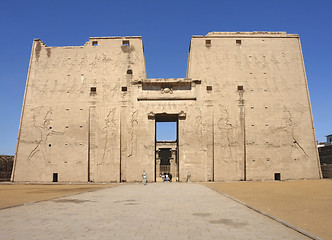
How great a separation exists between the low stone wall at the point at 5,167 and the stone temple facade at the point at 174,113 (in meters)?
2.04

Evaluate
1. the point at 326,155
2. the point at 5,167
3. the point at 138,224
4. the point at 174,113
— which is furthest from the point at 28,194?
the point at 326,155

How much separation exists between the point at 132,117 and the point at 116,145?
8.08ft

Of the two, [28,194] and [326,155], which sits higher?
[326,155]

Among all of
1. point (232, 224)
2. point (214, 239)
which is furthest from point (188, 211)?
point (214, 239)

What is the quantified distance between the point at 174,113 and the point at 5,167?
14.8 m

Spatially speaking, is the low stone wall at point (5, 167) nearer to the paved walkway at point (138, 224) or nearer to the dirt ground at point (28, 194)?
the dirt ground at point (28, 194)

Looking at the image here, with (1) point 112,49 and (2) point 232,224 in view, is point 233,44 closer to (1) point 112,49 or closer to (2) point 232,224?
(1) point 112,49

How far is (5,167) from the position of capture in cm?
2470

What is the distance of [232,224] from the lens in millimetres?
5449

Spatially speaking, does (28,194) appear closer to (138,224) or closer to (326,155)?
(138,224)

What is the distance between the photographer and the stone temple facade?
22469 millimetres

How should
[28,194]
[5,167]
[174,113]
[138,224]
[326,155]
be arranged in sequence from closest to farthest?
1. [138,224]
2. [28,194]
3. [174,113]
4. [5,167]
5. [326,155]

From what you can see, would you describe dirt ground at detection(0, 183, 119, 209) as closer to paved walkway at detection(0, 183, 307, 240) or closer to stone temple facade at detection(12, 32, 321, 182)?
paved walkway at detection(0, 183, 307, 240)

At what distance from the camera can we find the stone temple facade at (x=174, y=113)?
2247cm
